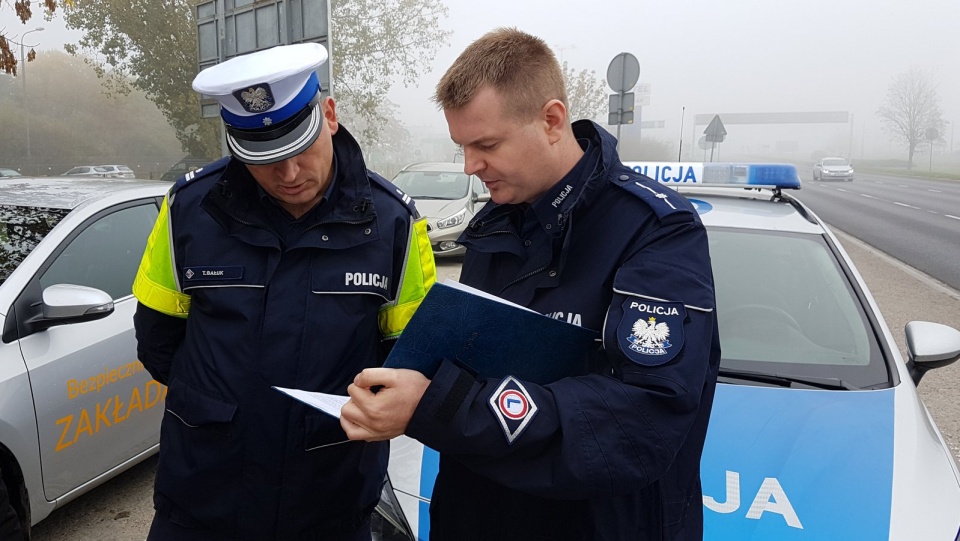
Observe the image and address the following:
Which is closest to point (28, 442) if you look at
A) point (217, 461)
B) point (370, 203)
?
point (217, 461)

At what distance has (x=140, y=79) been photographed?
17.6 m

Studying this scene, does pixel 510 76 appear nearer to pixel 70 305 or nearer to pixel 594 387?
pixel 594 387

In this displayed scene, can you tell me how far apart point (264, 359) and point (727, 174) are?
8.03 ft

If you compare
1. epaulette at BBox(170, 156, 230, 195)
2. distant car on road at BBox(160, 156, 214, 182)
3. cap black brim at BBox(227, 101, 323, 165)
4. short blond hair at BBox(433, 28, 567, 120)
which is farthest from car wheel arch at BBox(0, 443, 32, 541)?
distant car on road at BBox(160, 156, 214, 182)

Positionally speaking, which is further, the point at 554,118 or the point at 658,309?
the point at 554,118

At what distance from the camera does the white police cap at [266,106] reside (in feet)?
4.70

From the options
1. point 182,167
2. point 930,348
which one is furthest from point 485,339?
point 182,167

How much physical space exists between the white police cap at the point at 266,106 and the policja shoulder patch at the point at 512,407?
0.80 metres

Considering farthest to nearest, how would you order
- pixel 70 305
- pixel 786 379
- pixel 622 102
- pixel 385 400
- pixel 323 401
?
1. pixel 622 102
2. pixel 70 305
3. pixel 786 379
4. pixel 323 401
5. pixel 385 400

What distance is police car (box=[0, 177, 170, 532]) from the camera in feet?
7.29

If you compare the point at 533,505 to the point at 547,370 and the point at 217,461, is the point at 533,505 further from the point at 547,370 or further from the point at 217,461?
the point at 217,461

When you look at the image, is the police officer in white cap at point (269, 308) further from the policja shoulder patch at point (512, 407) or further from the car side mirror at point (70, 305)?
the car side mirror at point (70, 305)

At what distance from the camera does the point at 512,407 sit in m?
0.90

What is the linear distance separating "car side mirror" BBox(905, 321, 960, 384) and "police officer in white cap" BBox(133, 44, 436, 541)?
1707mm
